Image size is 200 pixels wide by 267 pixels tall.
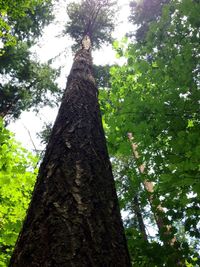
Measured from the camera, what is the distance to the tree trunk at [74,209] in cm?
135

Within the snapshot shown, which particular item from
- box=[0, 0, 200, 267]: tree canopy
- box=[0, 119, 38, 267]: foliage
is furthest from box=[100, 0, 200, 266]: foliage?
box=[0, 119, 38, 267]: foliage

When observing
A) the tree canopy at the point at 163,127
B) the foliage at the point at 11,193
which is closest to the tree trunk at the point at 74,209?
the tree canopy at the point at 163,127

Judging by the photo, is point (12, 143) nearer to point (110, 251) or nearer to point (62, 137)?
point (62, 137)

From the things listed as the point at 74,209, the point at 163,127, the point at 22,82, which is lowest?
the point at 74,209

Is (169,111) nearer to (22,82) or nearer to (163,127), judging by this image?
(163,127)

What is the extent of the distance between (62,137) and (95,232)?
3.41 ft

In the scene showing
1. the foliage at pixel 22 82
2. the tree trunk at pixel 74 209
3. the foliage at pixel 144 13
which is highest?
the foliage at pixel 144 13

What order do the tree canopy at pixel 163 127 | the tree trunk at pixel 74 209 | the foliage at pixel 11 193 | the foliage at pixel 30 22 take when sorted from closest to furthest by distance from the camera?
the tree trunk at pixel 74 209, the tree canopy at pixel 163 127, the foliage at pixel 11 193, the foliage at pixel 30 22

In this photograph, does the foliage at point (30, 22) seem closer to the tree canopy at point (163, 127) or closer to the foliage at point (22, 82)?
the foliage at point (22, 82)

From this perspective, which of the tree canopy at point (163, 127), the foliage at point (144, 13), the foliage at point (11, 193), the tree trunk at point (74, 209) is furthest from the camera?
the foliage at point (144, 13)

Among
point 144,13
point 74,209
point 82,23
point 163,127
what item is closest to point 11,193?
point 163,127

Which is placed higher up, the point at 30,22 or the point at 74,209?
the point at 30,22

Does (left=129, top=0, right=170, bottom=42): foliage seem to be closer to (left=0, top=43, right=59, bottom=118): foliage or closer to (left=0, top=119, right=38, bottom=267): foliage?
(left=0, top=43, right=59, bottom=118): foliage

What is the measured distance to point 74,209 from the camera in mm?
1602
